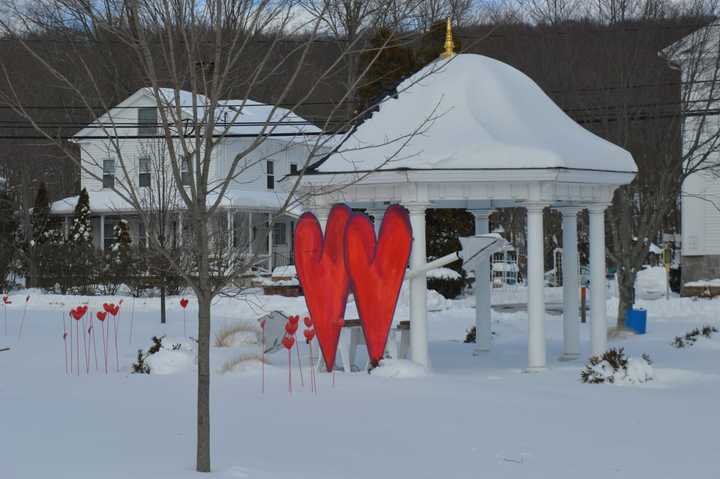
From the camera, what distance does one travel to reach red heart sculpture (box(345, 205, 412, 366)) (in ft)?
49.8

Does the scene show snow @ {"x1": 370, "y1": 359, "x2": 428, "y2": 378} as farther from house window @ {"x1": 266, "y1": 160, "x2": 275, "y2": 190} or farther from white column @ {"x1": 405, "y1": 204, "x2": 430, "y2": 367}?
house window @ {"x1": 266, "y1": 160, "x2": 275, "y2": 190}

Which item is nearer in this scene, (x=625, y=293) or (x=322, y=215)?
(x=322, y=215)

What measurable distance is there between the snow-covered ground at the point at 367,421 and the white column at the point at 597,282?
0.88 meters

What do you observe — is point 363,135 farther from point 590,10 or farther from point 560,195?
point 590,10

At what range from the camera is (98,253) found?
119 ft

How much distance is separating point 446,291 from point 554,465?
88.0 feet

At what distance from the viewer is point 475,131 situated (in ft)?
51.3

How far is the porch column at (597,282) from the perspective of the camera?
1641 cm

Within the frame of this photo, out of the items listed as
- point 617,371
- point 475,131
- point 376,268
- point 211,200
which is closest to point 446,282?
point 211,200

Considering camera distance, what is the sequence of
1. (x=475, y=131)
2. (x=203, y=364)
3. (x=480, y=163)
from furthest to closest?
(x=475, y=131), (x=480, y=163), (x=203, y=364)

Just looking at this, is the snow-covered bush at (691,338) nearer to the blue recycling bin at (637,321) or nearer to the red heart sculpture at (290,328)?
the blue recycling bin at (637,321)

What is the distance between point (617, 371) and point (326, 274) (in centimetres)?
412

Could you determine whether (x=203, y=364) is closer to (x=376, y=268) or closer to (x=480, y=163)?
(x=376, y=268)

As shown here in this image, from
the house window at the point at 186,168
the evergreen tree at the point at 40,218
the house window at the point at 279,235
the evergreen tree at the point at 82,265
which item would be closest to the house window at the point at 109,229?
the evergreen tree at the point at 40,218
